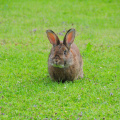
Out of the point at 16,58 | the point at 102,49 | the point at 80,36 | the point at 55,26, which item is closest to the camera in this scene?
the point at 16,58

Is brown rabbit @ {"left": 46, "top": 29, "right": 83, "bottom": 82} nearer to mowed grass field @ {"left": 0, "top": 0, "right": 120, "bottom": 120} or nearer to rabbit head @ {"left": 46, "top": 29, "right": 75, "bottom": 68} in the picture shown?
rabbit head @ {"left": 46, "top": 29, "right": 75, "bottom": 68}

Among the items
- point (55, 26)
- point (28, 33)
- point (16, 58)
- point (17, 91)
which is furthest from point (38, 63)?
point (55, 26)

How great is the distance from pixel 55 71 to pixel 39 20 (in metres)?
8.58

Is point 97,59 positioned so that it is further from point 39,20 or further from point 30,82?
point 39,20

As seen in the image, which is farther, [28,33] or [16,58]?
[28,33]

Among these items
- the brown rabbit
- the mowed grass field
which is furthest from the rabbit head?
the mowed grass field

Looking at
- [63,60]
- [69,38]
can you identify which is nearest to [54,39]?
[69,38]

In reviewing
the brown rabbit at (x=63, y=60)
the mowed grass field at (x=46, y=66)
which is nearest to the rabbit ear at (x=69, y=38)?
the brown rabbit at (x=63, y=60)

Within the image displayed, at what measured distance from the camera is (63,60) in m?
6.34

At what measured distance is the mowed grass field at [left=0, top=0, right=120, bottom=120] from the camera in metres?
5.45

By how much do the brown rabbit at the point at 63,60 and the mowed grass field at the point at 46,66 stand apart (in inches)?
8.8

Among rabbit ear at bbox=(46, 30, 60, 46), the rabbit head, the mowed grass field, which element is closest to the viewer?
the mowed grass field

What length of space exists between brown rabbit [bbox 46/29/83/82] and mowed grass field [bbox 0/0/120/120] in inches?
8.8

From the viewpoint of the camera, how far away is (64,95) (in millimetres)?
6062
